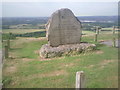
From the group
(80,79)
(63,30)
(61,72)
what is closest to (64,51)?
(63,30)

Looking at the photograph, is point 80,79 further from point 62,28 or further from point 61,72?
point 62,28

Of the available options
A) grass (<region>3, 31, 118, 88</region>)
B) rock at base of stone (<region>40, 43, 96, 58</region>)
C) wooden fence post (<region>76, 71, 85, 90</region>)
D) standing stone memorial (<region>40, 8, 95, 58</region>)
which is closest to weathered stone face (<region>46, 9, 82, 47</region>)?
standing stone memorial (<region>40, 8, 95, 58</region>)

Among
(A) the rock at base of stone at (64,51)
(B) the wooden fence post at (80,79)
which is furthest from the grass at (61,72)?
(B) the wooden fence post at (80,79)

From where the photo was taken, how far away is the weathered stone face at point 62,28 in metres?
18.5

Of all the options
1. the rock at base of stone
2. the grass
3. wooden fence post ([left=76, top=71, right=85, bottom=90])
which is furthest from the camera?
the rock at base of stone

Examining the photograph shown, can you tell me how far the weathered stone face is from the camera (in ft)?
60.5

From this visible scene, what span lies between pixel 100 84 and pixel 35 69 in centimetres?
475

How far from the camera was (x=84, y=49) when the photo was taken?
16922mm

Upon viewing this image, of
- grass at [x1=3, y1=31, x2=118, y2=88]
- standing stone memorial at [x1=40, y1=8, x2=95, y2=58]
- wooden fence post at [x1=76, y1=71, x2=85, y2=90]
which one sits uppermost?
standing stone memorial at [x1=40, y1=8, x2=95, y2=58]

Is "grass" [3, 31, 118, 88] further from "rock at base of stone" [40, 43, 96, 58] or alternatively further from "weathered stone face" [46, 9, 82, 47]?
"weathered stone face" [46, 9, 82, 47]

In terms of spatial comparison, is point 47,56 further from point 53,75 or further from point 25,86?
point 25,86

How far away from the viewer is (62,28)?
732 inches

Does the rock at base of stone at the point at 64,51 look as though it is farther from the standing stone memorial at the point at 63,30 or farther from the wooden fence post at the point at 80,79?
the wooden fence post at the point at 80,79

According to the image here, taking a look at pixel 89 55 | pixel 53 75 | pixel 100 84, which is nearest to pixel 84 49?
pixel 89 55
